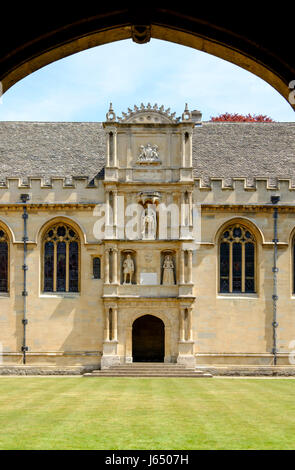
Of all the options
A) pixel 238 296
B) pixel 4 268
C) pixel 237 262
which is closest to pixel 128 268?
pixel 237 262

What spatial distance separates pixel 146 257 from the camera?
100ft

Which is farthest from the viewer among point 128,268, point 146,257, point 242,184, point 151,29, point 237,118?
point 237,118

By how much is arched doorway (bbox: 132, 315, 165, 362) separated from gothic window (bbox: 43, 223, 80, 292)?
3.24 metres

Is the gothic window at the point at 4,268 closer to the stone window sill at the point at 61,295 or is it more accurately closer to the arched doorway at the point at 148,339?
the stone window sill at the point at 61,295

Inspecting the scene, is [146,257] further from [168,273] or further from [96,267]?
[96,267]

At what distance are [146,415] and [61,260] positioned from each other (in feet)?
49.6

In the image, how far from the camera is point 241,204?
30359 millimetres

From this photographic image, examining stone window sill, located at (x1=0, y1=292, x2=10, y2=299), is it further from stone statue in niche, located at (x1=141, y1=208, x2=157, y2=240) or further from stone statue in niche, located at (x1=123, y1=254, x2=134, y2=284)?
stone statue in niche, located at (x1=141, y1=208, x2=157, y2=240)

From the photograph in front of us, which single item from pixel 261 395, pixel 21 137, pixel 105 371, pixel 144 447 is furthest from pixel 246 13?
pixel 21 137

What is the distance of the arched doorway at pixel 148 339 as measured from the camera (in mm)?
31188

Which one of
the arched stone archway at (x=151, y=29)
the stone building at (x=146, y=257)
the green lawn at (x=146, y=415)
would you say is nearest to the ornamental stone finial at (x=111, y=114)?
the stone building at (x=146, y=257)

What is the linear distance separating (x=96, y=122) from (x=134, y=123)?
5339 mm

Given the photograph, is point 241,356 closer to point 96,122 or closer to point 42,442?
point 96,122

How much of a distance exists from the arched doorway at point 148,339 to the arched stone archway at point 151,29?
26537mm
